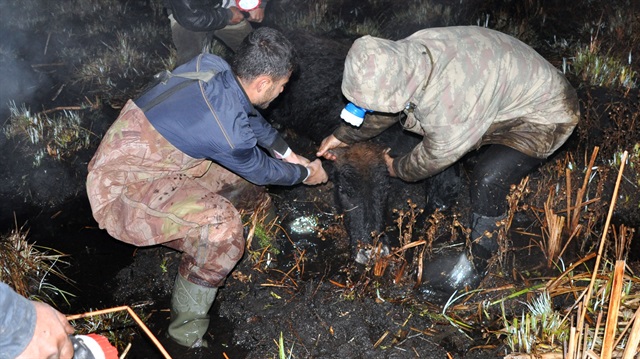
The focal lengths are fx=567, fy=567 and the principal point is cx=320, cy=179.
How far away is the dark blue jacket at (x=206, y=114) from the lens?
11.4 feet

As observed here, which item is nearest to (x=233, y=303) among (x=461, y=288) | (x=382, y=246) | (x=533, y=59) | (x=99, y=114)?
(x=382, y=246)

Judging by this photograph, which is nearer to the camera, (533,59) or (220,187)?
(533,59)

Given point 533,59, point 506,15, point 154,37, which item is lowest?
point 154,37

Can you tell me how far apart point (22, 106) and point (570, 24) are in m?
6.72

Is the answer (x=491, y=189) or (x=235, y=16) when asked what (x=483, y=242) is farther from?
(x=235, y=16)

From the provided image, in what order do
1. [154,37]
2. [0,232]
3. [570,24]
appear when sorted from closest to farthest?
[0,232]
[570,24]
[154,37]

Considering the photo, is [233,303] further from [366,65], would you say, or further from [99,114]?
[99,114]

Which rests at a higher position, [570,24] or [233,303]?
[570,24]

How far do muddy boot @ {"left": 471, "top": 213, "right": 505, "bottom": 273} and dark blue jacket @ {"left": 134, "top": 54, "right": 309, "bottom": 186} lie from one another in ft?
5.74

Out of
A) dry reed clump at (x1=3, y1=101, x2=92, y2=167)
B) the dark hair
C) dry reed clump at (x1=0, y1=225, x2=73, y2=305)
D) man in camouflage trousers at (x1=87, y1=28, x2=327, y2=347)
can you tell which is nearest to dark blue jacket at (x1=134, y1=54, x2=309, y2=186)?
man in camouflage trousers at (x1=87, y1=28, x2=327, y2=347)

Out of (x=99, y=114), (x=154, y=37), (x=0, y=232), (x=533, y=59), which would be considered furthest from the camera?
(x=154, y=37)

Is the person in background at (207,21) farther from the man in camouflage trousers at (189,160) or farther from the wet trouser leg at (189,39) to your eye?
the man in camouflage trousers at (189,160)

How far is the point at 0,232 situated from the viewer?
4.77 meters

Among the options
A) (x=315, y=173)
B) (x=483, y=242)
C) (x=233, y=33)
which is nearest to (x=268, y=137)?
(x=315, y=173)
